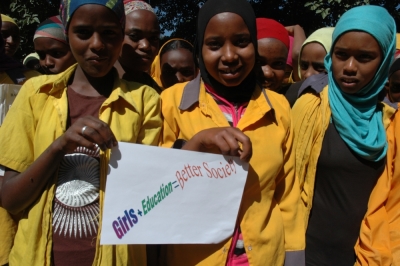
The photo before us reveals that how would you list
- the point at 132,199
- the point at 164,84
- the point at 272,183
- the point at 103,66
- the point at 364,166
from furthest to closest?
1. the point at 164,84
2. the point at 364,166
3. the point at 272,183
4. the point at 103,66
5. the point at 132,199

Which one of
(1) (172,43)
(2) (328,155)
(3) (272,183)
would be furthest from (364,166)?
(1) (172,43)

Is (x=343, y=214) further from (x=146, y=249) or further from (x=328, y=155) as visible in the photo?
(x=146, y=249)

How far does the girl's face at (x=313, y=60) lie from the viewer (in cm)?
316

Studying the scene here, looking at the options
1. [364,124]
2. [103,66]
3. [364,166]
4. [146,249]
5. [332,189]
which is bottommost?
[146,249]

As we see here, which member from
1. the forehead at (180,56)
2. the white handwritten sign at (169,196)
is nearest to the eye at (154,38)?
the forehead at (180,56)

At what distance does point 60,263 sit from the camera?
1619 mm

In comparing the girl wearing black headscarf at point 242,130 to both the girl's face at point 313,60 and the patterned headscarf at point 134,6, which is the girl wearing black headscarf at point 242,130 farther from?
the girl's face at point 313,60

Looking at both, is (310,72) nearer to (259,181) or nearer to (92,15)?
(259,181)

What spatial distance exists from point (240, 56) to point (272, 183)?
596mm

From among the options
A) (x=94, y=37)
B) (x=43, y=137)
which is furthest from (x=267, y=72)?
(x=43, y=137)

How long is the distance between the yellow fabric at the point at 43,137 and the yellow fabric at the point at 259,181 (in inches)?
7.7

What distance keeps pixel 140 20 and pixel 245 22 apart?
1118mm

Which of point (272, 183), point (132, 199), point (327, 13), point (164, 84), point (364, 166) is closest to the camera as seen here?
point (132, 199)

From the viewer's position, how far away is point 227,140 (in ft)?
5.33
